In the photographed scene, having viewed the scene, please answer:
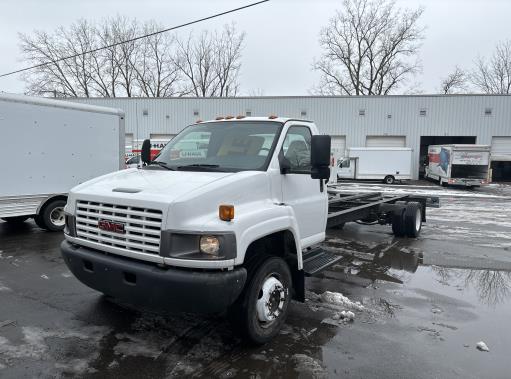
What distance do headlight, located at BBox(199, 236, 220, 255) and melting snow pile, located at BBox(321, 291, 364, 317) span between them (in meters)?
2.51

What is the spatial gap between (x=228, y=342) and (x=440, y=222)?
10.2m

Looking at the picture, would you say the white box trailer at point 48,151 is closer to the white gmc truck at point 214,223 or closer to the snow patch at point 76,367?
the white gmc truck at point 214,223

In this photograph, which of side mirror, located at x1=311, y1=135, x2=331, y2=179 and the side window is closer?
side mirror, located at x1=311, y1=135, x2=331, y2=179

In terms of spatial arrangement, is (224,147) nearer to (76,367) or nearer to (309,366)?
(309,366)

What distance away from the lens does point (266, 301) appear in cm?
391

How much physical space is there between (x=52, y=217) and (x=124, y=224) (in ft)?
22.5

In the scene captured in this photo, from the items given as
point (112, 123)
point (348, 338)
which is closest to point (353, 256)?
point (348, 338)

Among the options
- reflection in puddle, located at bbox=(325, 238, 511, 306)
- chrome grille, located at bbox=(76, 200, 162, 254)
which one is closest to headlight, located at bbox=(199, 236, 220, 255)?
chrome grille, located at bbox=(76, 200, 162, 254)

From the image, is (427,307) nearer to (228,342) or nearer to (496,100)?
(228,342)

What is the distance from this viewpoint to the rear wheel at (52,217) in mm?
9164

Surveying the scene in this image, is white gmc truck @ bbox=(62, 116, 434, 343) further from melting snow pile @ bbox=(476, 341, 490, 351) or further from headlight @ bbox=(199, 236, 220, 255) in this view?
melting snow pile @ bbox=(476, 341, 490, 351)

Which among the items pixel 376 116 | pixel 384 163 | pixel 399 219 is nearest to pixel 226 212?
pixel 399 219

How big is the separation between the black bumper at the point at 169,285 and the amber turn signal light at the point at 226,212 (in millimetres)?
460

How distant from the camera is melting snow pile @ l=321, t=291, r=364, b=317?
16.8 ft
